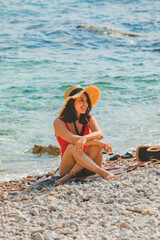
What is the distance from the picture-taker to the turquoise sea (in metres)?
8.73

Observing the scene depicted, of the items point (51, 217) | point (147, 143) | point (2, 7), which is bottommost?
point (147, 143)

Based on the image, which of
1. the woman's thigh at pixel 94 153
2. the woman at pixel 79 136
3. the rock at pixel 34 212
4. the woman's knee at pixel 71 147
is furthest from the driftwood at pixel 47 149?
the rock at pixel 34 212

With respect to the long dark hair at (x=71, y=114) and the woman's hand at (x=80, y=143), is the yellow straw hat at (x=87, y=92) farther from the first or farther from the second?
the woman's hand at (x=80, y=143)

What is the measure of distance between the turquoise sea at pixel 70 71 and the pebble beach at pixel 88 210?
2.12 meters

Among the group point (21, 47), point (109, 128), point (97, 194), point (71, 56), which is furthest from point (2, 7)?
point (97, 194)

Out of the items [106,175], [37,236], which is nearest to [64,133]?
[106,175]

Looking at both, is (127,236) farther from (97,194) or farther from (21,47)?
(21,47)

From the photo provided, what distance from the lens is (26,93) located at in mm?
12305

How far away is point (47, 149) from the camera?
312 inches

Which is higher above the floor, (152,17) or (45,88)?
(152,17)

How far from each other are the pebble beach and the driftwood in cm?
243

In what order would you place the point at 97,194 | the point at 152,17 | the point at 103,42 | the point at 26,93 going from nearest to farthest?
1. the point at 97,194
2. the point at 26,93
3. the point at 103,42
4. the point at 152,17

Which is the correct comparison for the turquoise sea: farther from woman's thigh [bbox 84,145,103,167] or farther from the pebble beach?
the pebble beach

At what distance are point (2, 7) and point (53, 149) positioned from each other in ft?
64.7
